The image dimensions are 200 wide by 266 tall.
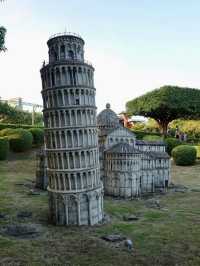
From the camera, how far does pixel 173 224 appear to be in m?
35.3

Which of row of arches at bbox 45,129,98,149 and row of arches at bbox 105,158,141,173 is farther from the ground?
row of arches at bbox 45,129,98,149

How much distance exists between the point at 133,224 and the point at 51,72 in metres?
19.1

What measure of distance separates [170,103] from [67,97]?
207 feet

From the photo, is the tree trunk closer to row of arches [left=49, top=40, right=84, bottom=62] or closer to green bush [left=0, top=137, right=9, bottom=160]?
green bush [left=0, top=137, right=9, bottom=160]

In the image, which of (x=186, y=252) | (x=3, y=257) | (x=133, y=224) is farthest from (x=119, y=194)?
(x=3, y=257)

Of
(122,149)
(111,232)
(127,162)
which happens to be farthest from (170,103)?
(111,232)

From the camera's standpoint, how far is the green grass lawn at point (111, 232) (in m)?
25.8

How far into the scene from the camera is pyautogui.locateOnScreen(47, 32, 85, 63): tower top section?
35.8 meters

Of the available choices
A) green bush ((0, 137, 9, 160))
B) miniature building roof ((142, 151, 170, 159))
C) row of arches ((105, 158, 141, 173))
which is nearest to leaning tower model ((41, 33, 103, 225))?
row of arches ((105, 158, 141, 173))

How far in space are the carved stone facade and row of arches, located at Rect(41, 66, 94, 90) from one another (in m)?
16.8

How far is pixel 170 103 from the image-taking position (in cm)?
9344

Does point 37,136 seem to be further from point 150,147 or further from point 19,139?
point 150,147

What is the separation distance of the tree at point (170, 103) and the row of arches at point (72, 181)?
6186cm

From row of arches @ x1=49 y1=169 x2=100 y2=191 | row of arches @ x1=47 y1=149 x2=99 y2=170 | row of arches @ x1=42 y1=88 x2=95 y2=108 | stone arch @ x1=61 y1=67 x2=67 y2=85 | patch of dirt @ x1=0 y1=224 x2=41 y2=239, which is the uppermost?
stone arch @ x1=61 y1=67 x2=67 y2=85
